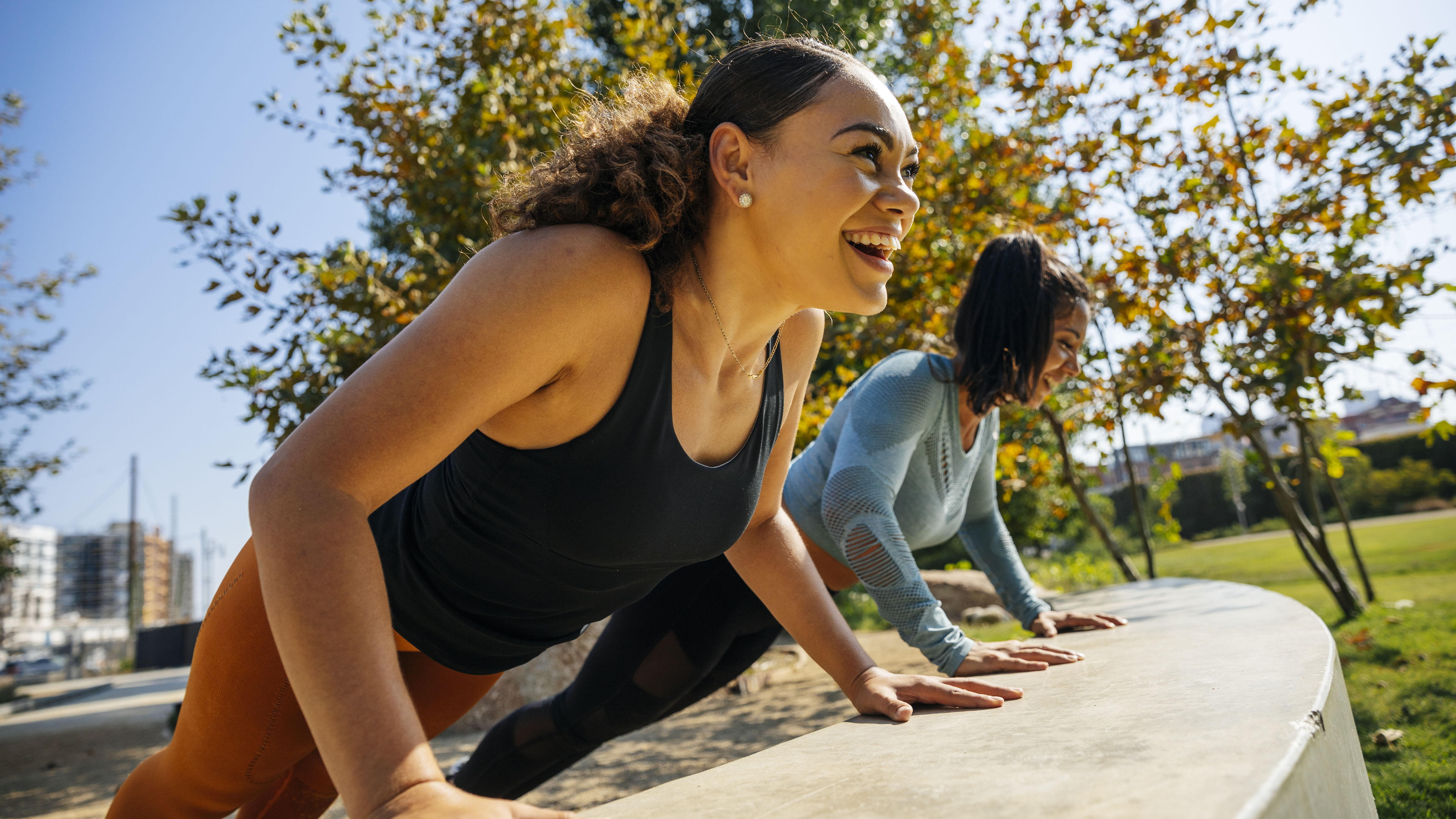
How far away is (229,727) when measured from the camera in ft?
4.65

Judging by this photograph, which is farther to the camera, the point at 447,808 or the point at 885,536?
the point at 885,536

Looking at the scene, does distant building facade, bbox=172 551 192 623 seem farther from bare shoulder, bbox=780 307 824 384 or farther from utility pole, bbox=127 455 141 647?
bare shoulder, bbox=780 307 824 384

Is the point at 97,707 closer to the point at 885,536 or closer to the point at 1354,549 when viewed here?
the point at 885,536

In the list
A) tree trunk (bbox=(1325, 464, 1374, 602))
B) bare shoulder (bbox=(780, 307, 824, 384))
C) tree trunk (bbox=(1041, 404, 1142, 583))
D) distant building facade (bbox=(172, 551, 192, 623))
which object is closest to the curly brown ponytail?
bare shoulder (bbox=(780, 307, 824, 384))

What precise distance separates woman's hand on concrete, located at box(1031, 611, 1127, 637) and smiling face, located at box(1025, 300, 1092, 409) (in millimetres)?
700

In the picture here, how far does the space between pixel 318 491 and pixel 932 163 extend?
465 cm

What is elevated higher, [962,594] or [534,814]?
[534,814]

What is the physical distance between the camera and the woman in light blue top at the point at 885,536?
208 centimetres

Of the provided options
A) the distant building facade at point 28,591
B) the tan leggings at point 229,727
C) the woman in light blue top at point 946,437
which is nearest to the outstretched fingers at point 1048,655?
the woman in light blue top at point 946,437

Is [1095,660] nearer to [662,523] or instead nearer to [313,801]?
[662,523]

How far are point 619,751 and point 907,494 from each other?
3.70 metres

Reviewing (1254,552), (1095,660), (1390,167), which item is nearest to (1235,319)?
(1390,167)

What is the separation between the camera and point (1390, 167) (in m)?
4.07

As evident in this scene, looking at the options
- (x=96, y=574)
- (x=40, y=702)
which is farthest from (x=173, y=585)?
(x=40, y=702)
